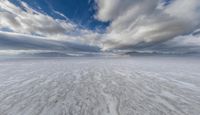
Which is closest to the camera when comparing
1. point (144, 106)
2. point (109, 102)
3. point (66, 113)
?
Answer: point (66, 113)

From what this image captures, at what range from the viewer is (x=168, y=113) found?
3.60 metres

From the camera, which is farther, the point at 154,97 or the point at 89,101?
the point at 154,97

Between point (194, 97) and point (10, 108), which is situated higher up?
point (10, 108)

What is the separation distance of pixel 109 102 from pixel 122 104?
0.56 m

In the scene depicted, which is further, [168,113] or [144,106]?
[144,106]

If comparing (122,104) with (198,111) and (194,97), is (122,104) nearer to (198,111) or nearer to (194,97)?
(198,111)

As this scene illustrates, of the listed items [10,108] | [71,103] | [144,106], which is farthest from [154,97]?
[10,108]

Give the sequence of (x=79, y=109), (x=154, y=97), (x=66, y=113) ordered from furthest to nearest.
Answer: (x=154, y=97) < (x=79, y=109) < (x=66, y=113)

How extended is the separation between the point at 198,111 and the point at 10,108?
7.02 m

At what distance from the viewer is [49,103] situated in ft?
14.2

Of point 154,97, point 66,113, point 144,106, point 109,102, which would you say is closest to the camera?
point 66,113

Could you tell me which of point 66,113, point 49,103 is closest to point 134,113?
point 66,113

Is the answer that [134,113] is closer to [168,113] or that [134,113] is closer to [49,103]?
[168,113]

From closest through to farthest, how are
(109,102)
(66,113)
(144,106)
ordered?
(66,113) → (144,106) → (109,102)
